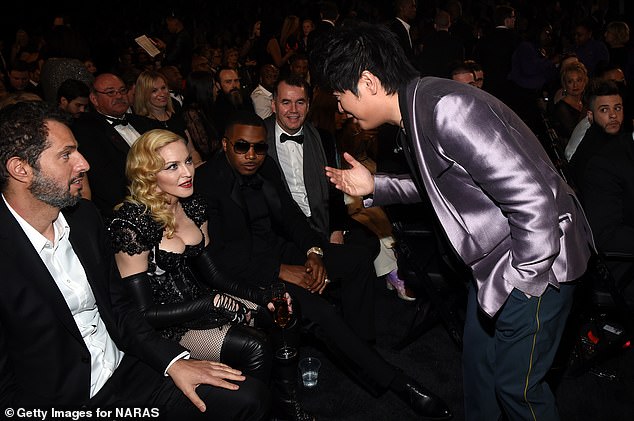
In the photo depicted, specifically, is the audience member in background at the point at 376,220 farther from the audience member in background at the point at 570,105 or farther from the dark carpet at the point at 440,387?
the audience member in background at the point at 570,105

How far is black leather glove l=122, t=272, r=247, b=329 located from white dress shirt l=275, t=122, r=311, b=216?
1545 mm

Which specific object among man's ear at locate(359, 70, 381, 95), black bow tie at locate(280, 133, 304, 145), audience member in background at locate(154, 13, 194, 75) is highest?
man's ear at locate(359, 70, 381, 95)

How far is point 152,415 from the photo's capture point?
222 centimetres

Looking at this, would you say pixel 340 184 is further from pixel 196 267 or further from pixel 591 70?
pixel 591 70

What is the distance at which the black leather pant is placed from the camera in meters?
2.66

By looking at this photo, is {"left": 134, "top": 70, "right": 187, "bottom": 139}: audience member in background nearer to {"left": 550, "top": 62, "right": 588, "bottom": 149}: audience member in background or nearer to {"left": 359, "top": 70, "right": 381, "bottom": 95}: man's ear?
{"left": 359, "top": 70, "right": 381, "bottom": 95}: man's ear

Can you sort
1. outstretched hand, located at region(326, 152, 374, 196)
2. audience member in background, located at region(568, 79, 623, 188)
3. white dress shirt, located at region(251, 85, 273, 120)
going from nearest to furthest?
outstretched hand, located at region(326, 152, 374, 196)
audience member in background, located at region(568, 79, 623, 188)
white dress shirt, located at region(251, 85, 273, 120)

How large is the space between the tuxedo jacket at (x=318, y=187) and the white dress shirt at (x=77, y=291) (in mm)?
2003

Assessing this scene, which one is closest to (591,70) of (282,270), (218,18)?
(282,270)

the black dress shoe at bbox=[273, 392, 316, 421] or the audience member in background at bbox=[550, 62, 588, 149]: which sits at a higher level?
the audience member in background at bbox=[550, 62, 588, 149]

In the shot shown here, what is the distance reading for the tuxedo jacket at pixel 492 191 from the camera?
1.82m

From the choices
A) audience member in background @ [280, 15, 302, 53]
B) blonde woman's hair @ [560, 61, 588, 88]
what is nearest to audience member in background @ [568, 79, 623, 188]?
blonde woman's hair @ [560, 61, 588, 88]

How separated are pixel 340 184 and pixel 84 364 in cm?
132

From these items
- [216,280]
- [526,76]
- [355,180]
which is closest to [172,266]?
[216,280]
